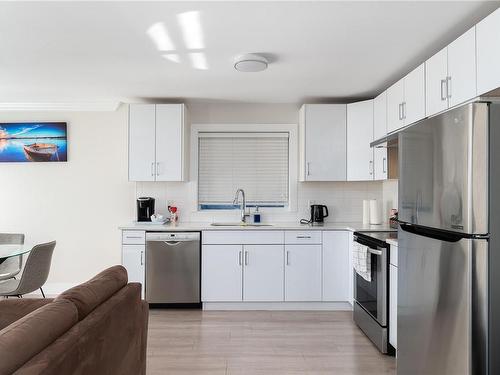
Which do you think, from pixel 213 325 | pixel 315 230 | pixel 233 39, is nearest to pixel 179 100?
pixel 233 39

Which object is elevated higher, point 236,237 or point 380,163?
point 380,163

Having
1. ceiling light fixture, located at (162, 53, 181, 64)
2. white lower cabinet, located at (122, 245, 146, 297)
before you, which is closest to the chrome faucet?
white lower cabinet, located at (122, 245, 146, 297)

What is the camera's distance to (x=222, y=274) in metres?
3.81

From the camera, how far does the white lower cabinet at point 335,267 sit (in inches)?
150

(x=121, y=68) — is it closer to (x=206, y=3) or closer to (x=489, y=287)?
(x=206, y=3)

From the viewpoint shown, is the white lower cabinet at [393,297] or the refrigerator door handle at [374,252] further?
the refrigerator door handle at [374,252]

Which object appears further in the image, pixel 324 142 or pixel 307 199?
pixel 307 199

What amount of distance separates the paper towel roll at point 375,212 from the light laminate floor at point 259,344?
1.08 meters

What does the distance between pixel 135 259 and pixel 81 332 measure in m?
2.55

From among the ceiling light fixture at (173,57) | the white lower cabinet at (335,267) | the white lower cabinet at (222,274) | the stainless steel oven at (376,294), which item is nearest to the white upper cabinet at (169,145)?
the white lower cabinet at (222,274)

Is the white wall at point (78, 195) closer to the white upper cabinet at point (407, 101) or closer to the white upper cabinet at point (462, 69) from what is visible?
the white upper cabinet at point (407, 101)

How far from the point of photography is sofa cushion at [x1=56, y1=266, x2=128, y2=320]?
1.50 m

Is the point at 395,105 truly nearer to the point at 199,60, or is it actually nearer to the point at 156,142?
the point at 199,60

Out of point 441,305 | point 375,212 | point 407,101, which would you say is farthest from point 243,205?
point 441,305
